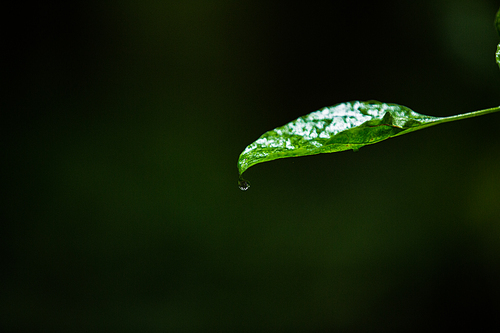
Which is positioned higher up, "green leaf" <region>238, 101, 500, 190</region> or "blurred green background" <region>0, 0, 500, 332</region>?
"blurred green background" <region>0, 0, 500, 332</region>

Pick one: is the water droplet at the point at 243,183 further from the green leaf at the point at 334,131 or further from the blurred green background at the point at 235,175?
the blurred green background at the point at 235,175

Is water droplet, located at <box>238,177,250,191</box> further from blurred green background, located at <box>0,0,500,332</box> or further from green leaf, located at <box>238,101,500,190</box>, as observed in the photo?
blurred green background, located at <box>0,0,500,332</box>

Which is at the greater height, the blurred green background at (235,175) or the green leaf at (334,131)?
the blurred green background at (235,175)

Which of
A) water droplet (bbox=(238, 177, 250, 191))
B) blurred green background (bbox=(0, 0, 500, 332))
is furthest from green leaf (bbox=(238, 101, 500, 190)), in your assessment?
blurred green background (bbox=(0, 0, 500, 332))

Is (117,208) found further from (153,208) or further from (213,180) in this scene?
(213,180)

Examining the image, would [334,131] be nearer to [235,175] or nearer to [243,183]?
[243,183]

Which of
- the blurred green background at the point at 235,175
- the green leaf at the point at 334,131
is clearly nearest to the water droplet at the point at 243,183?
the green leaf at the point at 334,131

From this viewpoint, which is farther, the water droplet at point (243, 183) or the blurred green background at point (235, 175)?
the blurred green background at point (235, 175)
